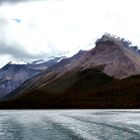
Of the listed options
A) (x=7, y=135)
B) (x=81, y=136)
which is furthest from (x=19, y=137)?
(x=81, y=136)

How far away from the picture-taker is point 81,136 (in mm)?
75312

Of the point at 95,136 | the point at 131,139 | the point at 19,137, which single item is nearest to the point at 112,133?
the point at 95,136

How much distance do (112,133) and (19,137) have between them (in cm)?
1745

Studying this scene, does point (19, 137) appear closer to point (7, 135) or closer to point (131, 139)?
point (7, 135)

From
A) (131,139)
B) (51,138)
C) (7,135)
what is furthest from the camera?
(7,135)

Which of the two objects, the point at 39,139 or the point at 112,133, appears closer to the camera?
the point at 39,139

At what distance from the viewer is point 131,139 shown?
6938 centimetres

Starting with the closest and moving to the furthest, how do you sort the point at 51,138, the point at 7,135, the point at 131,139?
the point at 131,139
the point at 51,138
the point at 7,135

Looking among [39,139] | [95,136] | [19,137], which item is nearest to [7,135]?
[19,137]

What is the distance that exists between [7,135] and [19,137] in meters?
4.77

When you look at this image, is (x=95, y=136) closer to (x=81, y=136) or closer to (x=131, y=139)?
(x=81, y=136)

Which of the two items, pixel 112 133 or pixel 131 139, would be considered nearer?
pixel 131 139

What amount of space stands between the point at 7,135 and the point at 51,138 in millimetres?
10284

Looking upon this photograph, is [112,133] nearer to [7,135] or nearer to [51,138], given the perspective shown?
[51,138]
